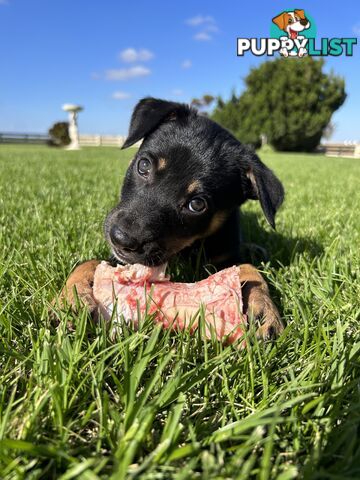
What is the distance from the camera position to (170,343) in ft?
5.59

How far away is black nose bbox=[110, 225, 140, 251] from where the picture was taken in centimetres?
222

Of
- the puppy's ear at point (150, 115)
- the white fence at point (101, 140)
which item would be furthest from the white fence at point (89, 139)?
the puppy's ear at point (150, 115)

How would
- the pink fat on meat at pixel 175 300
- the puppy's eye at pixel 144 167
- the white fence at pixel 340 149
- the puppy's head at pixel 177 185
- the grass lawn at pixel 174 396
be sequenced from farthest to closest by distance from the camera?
1. the white fence at pixel 340 149
2. the puppy's eye at pixel 144 167
3. the puppy's head at pixel 177 185
4. the pink fat on meat at pixel 175 300
5. the grass lawn at pixel 174 396

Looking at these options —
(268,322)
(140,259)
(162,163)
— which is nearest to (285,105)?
(162,163)

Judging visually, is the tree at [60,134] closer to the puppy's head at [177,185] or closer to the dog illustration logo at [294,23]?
the dog illustration logo at [294,23]

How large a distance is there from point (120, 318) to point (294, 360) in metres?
0.72

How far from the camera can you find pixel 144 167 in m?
2.69

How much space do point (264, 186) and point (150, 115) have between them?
0.93 m

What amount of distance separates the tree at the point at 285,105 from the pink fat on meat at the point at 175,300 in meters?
35.4

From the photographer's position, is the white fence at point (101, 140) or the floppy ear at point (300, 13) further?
the white fence at point (101, 140)

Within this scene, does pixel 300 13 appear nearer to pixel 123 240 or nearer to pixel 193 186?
pixel 193 186

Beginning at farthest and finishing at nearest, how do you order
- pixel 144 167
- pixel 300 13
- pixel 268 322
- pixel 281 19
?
pixel 300 13, pixel 281 19, pixel 144 167, pixel 268 322

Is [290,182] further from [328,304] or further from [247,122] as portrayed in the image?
[247,122]

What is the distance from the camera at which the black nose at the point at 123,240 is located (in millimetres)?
2225
